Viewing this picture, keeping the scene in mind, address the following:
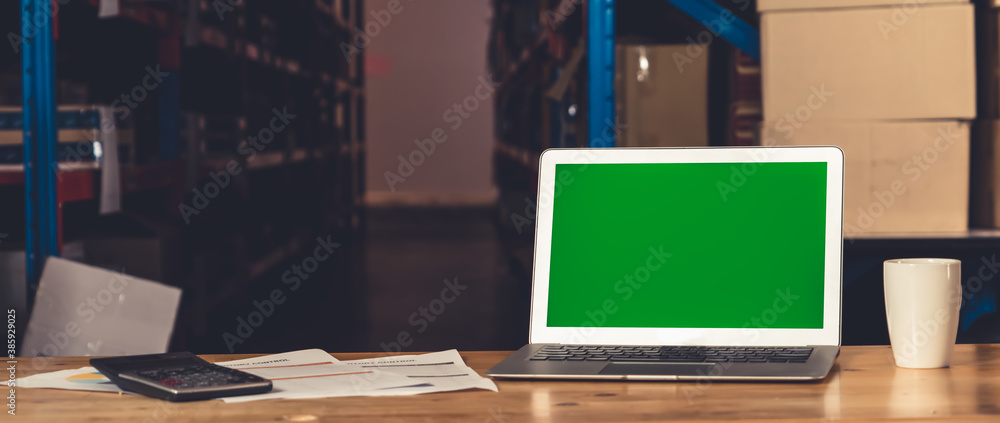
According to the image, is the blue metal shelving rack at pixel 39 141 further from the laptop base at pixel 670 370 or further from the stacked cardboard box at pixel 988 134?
the stacked cardboard box at pixel 988 134

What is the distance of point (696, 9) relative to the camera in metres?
2.11

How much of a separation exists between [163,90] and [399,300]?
1.68m

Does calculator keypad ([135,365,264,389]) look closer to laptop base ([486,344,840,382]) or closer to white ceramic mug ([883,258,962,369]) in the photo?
laptop base ([486,344,840,382])

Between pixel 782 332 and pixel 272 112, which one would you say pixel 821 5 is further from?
pixel 272 112

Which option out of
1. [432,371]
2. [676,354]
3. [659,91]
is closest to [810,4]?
[659,91]

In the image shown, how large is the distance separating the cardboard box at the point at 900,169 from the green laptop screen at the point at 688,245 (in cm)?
102

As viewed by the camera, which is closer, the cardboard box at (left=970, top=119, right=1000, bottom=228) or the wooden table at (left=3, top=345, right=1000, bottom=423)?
the wooden table at (left=3, top=345, right=1000, bottom=423)

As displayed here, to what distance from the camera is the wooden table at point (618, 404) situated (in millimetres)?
734

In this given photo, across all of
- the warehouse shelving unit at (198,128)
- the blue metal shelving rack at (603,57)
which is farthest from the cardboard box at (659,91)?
the warehouse shelving unit at (198,128)

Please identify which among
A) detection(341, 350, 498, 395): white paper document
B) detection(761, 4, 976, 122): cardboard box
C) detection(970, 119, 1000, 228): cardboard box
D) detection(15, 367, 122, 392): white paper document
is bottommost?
detection(15, 367, 122, 392): white paper document

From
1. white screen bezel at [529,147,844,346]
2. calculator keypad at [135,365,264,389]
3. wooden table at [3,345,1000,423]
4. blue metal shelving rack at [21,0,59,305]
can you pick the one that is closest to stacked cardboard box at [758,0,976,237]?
white screen bezel at [529,147,844,346]

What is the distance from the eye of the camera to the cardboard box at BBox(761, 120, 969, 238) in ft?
6.35

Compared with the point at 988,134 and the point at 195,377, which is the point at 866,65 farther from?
the point at 195,377

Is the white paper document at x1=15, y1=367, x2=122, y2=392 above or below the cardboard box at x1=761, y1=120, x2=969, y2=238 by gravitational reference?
below
